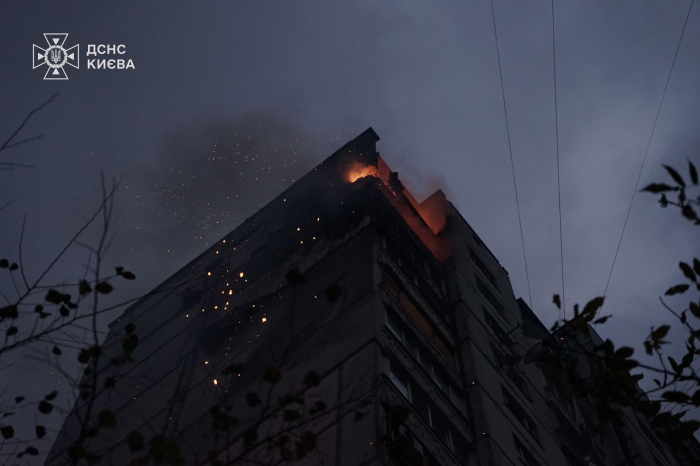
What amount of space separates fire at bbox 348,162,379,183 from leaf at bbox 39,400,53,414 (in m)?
20.1

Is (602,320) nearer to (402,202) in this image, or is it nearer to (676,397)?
(676,397)

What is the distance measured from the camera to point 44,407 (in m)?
7.09

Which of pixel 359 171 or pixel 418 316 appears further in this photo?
pixel 359 171

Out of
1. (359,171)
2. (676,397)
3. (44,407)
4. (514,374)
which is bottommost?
(676,397)

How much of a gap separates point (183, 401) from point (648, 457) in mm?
17432

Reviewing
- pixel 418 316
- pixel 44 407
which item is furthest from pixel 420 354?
pixel 44 407

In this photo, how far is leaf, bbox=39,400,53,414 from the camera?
702 cm

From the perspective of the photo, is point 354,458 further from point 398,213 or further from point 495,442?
point 398,213

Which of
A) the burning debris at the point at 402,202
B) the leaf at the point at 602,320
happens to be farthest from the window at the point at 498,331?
the leaf at the point at 602,320

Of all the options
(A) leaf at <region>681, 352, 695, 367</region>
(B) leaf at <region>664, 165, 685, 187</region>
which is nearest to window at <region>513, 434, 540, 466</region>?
(A) leaf at <region>681, 352, 695, 367</region>

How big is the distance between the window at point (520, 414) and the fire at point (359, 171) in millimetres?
10469

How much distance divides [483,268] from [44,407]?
23992mm

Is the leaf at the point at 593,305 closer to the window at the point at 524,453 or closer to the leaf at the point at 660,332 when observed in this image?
the leaf at the point at 660,332

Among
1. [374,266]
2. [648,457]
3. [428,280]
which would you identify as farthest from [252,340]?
[648,457]
